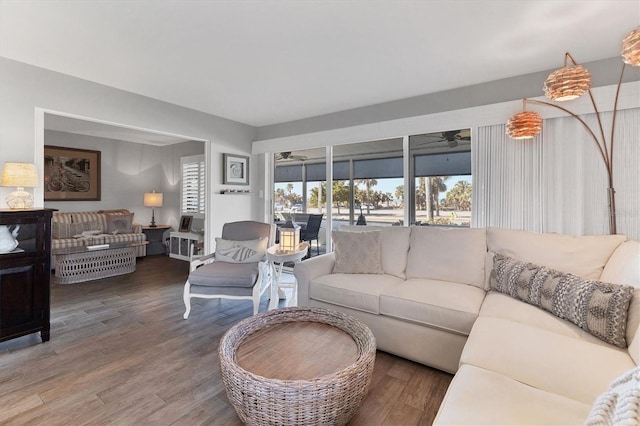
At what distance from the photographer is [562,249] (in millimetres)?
2287

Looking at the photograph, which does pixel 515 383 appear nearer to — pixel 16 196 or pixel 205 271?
pixel 205 271

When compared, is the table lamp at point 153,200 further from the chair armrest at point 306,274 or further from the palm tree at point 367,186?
the chair armrest at point 306,274

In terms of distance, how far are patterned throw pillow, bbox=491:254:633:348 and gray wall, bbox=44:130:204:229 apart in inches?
226

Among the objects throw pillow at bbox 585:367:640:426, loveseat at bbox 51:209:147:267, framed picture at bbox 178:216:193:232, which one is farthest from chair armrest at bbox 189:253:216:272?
throw pillow at bbox 585:367:640:426

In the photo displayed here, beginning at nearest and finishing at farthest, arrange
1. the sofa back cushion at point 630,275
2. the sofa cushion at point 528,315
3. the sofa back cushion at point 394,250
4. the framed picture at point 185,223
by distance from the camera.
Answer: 1. the sofa back cushion at point 630,275
2. the sofa cushion at point 528,315
3. the sofa back cushion at point 394,250
4. the framed picture at point 185,223

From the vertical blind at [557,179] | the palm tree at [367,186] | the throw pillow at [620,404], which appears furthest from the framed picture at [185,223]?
the throw pillow at [620,404]

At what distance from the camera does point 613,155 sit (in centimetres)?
275

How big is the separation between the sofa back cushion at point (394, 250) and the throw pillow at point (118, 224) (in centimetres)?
484

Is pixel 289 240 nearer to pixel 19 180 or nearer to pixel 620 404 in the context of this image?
pixel 19 180

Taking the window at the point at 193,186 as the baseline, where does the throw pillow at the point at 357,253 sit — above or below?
below

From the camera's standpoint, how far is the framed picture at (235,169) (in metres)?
4.90

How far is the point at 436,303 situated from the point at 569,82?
1844 millimetres

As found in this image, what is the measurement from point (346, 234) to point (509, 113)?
2.19 meters

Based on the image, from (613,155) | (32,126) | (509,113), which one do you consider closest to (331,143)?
(509,113)
